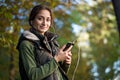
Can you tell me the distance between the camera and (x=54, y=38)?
4660mm

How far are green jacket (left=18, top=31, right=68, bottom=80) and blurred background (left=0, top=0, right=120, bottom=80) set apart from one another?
0.59 m

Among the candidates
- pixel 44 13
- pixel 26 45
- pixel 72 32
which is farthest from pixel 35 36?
pixel 72 32

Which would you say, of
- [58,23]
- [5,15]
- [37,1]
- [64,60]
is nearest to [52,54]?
[64,60]

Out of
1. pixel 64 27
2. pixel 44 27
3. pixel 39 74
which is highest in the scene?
pixel 44 27

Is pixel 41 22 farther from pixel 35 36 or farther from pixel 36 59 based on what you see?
pixel 36 59

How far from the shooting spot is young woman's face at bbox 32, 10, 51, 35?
4547mm

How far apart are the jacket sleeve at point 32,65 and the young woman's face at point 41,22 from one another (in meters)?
0.25

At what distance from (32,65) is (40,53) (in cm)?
17

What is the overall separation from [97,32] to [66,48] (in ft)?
79.6

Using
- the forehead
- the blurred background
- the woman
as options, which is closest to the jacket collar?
the woman

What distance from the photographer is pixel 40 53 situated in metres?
4.40

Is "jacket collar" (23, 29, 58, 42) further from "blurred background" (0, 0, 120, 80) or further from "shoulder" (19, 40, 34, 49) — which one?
"blurred background" (0, 0, 120, 80)

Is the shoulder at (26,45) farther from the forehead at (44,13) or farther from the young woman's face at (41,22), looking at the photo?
the forehead at (44,13)

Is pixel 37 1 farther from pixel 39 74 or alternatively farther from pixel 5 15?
pixel 39 74
